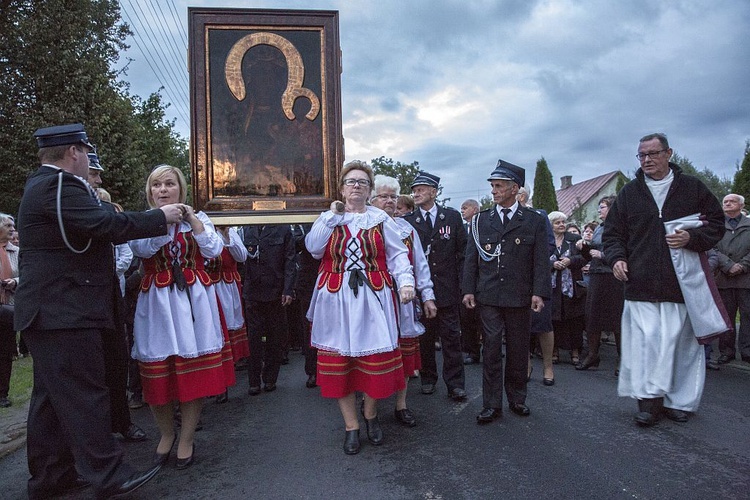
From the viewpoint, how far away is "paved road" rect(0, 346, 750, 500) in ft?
10.6

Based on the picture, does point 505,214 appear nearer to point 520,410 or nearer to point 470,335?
point 520,410

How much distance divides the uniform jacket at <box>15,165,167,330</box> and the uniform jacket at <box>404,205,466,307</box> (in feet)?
10.6

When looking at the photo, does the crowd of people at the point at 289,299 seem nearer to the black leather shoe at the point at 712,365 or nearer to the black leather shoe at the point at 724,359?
the black leather shoe at the point at 712,365

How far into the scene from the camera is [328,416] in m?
4.90

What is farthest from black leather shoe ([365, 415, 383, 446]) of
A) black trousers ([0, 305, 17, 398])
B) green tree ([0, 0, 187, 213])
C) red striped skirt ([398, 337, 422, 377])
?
green tree ([0, 0, 187, 213])

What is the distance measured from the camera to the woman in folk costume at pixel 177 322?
11.5 ft

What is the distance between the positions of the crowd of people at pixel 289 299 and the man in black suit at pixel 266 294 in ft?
0.06

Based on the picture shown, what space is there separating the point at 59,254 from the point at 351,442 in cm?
229

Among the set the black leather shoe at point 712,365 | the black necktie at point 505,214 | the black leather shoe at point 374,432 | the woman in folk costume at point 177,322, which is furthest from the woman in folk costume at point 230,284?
the black leather shoe at point 712,365

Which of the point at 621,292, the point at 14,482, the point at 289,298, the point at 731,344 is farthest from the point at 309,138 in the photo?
the point at 731,344

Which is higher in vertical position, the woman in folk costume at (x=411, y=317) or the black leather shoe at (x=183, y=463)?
the woman in folk costume at (x=411, y=317)

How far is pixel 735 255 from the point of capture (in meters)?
6.95

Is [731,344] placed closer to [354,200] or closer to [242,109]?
[354,200]

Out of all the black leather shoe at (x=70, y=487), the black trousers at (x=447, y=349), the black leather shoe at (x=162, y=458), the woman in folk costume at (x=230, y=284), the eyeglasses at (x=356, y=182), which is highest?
the eyeglasses at (x=356, y=182)
